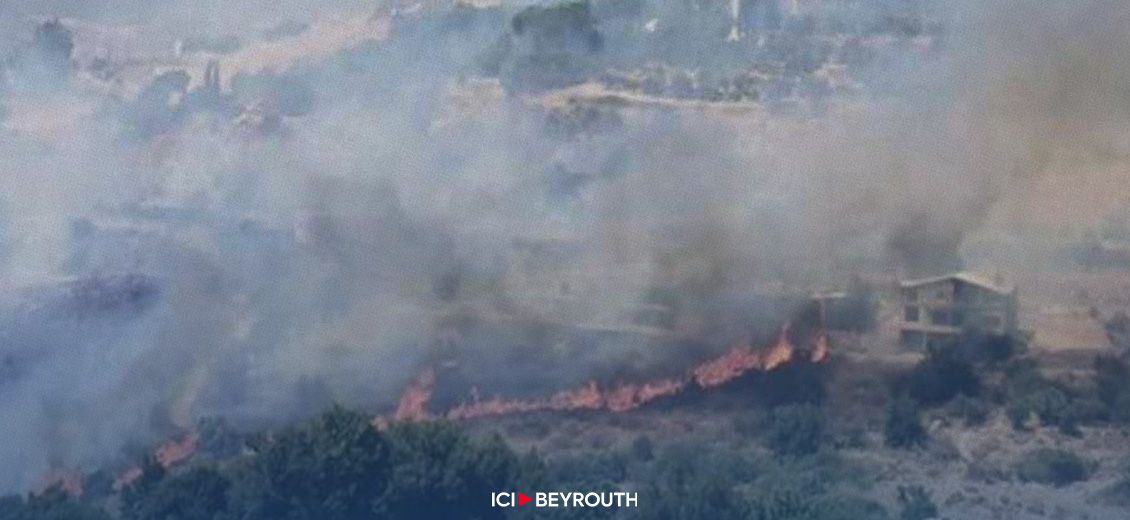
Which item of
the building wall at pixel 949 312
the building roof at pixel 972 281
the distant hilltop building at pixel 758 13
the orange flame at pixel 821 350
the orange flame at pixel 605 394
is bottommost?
the orange flame at pixel 605 394

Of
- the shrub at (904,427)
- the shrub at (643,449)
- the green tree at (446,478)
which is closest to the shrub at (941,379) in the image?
the shrub at (904,427)

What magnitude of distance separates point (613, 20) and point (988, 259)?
8.88 meters

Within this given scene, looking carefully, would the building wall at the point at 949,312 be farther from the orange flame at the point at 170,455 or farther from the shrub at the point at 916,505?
the orange flame at the point at 170,455

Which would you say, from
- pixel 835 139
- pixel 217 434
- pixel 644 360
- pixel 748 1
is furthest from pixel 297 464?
pixel 748 1

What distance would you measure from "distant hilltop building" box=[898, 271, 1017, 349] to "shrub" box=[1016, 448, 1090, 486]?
2.79 metres

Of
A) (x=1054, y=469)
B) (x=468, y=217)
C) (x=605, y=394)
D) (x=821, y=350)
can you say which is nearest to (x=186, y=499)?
(x=605, y=394)

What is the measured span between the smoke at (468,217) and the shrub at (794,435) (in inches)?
70.0

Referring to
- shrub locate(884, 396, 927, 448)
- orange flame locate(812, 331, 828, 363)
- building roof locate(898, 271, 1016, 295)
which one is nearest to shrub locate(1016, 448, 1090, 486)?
shrub locate(884, 396, 927, 448)

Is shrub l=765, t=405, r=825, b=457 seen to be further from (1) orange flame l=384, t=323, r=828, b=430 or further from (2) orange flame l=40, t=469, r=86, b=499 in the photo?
(2) orange flame l=40, t=469, r=86, b=499

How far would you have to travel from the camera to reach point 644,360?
115 feet

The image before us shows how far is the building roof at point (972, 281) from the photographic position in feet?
116

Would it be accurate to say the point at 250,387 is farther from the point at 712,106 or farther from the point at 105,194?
the point at 712,106

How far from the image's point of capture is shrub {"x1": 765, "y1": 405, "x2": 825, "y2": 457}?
33625mm

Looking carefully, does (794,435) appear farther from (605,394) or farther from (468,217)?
(468,217)
